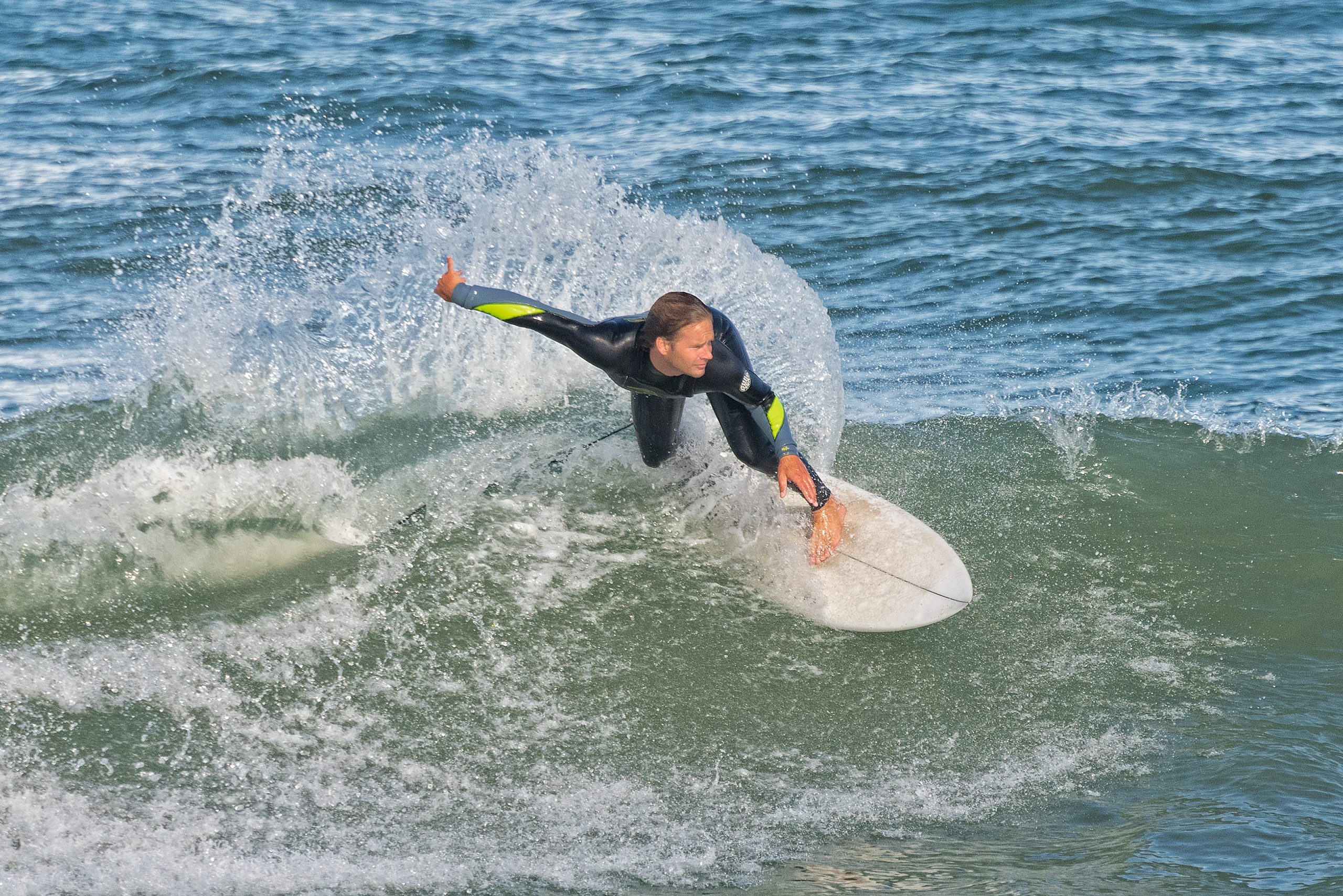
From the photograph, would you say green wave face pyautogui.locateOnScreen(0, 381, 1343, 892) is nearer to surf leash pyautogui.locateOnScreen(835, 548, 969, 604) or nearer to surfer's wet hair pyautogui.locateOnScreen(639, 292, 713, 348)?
surf leash pyautogui.locateOnScreen(835, 548, 969, 604)

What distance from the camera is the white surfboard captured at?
5.85 m

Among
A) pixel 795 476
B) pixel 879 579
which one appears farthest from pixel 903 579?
pixel 795 476

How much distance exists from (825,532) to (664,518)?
96 centimetres

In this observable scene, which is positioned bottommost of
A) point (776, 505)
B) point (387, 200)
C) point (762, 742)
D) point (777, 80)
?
point (762, 742)

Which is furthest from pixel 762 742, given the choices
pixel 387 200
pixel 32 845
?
pixel 387 200

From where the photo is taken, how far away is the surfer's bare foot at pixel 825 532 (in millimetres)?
6090

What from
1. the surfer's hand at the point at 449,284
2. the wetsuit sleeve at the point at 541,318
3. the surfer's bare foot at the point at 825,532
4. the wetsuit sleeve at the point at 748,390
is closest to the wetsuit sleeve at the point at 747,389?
the wetsuit sleeve at the point at 748,390

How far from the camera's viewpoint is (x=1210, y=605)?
19.7 feet

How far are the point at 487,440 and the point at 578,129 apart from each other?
8731 millimetres

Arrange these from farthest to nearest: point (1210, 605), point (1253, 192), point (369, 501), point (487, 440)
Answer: point (1253, 192) < point (487, 440) < point (369, 501) < point (1210, 605)

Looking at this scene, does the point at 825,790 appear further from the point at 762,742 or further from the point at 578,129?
the point at 578,129

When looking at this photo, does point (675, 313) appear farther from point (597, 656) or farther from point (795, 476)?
point (597, 656)

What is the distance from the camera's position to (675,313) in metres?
5.23

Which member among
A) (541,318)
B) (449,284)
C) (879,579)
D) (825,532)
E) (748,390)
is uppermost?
(449,284)
